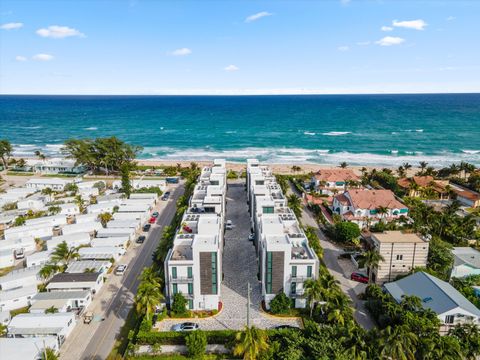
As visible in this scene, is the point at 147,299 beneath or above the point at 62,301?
above

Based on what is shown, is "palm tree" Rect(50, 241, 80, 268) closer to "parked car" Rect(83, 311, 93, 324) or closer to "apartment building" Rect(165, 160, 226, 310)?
"parked car" Rect(83, 311, 93, 324)

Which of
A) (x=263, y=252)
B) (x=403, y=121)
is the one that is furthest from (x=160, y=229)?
(x=403, y=121)

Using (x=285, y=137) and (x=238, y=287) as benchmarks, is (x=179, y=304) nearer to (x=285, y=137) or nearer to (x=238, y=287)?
(x=238, y=287)

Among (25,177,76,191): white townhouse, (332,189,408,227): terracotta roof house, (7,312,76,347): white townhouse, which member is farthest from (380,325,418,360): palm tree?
(25,177,76,191): white townhouse

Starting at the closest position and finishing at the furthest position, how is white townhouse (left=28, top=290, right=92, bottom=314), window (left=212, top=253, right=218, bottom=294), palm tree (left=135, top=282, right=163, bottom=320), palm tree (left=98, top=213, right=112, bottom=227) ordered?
1. palm tree (left=135, top=282, right=163, bottom=320)
2. window (left=212, top=253, right=218, bottom=294)
3. white townhouse (left=28, top=290, right=92, bottom=314)
4. palm tree (left=98, top=213, right=112, bottom=227)

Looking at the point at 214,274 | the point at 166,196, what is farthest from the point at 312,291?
the point at 166,196

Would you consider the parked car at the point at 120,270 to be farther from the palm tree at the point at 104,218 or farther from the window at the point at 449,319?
the window at the point at 449,319

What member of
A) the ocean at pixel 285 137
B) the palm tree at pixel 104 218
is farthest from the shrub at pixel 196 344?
the ocean at pixel 285 137
